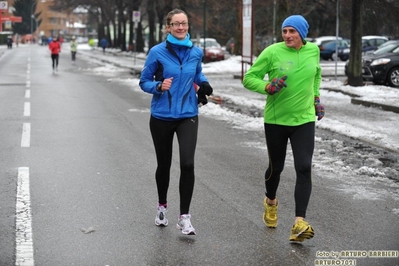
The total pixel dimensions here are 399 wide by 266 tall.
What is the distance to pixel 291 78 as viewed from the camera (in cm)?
621

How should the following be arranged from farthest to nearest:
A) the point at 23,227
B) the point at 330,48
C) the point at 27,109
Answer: the point at 330,48, the point at 27,109, the point at 23,227

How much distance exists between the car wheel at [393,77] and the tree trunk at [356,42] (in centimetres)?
118

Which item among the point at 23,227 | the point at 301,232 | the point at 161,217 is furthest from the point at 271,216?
the point at 23,227

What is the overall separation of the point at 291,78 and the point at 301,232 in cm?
120

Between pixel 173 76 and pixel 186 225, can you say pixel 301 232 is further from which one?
pixel 173 76

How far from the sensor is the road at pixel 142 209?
582 cm

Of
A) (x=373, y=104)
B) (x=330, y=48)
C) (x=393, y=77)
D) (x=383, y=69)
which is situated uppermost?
(x=330, y=48)

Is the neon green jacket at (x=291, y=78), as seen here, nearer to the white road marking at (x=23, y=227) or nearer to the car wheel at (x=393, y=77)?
the white road marking at (x=23, y=227)

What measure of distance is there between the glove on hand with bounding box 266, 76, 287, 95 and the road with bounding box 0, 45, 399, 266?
1171 mm

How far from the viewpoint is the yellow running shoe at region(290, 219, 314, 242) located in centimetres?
596

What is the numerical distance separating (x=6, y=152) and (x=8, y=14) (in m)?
147

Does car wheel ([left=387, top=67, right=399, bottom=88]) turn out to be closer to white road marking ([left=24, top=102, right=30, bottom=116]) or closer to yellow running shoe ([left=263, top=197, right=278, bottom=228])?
white road marking ([left=24, top=102, right=30, bottom=116])

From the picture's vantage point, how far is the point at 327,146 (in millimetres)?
12078

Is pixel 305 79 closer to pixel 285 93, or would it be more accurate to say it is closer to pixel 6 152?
pixel 285 93
